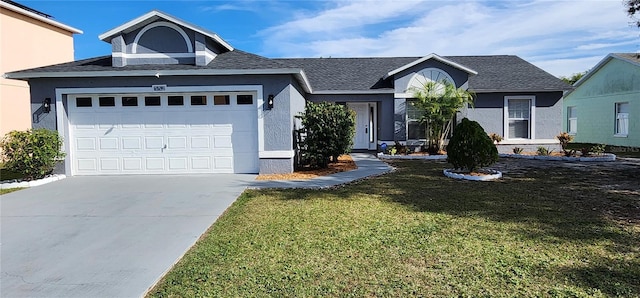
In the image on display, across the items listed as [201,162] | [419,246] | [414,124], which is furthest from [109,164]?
[414,124]

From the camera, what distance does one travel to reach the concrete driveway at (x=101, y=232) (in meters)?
3.99

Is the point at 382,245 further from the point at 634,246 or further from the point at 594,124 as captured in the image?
the point at 594,124

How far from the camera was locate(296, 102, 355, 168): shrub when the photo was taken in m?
11.7

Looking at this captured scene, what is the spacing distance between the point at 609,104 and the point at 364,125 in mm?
12916

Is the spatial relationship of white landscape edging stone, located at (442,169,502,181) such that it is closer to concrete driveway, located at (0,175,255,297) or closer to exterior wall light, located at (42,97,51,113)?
concrete driveway, located at (0,175,255,297)

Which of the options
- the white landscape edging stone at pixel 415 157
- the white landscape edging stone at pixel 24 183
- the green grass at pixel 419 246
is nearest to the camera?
the green grass at pixel 419 246

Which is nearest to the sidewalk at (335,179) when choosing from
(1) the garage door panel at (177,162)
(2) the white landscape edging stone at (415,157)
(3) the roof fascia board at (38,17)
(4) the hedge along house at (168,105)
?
(4) the hedge along house at (168,105)

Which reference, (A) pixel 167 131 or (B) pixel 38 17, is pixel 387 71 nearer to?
(A) pixel 167 131

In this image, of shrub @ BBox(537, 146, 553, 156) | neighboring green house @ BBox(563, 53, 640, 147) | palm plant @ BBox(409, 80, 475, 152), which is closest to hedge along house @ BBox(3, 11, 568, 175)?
palm plant @ BBox(409, 80, 475, 152)

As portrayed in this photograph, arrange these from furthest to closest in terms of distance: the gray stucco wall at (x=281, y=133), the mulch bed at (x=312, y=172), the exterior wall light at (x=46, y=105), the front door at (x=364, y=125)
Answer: the front door at (x=364, y=125) → the exterior wall light at (x=46, y=105) → the gray stucco wall at (x=281, y=133) → the mulch bed at (x=312, y=172)

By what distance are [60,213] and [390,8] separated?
12.2 m

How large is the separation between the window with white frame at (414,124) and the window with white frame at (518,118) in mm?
3740

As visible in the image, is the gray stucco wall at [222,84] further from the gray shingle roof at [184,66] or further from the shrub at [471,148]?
the shrub at [471,148]

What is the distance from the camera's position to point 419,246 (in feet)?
16.0
